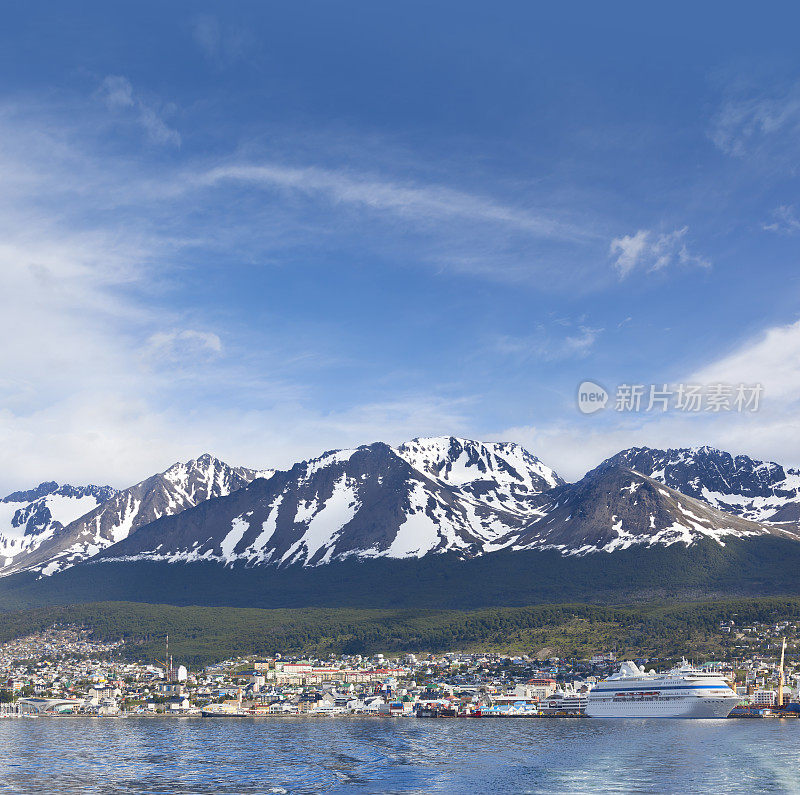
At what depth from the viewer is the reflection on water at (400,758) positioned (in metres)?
83.9

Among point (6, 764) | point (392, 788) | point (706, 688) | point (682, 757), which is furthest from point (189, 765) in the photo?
point (706, 688)

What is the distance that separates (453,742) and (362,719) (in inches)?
2619

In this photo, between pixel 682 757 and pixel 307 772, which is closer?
pixel 307 772

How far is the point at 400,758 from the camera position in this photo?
104875 millimetres

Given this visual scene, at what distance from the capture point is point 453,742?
125125 mm

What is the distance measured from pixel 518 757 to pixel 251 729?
2500 inches

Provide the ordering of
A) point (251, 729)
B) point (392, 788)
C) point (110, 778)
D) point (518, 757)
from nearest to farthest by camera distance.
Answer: point (392, 788), point (110, 778), point (518, 757), point (251, 729)

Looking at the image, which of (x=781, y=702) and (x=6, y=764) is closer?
(x=6, y=764)

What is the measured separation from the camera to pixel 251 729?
157 meters

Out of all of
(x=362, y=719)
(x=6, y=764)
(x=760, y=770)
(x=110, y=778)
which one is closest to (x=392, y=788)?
(x=110, y=778)

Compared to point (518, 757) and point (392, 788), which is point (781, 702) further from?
point (392, 788)

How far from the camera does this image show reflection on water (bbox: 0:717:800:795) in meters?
83.9

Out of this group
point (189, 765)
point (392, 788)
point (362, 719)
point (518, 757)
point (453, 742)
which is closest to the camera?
point (392, 788)

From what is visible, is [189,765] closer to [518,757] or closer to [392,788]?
[392,788]
